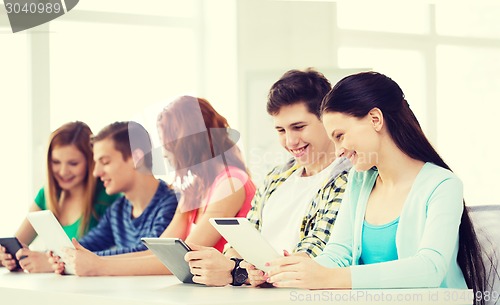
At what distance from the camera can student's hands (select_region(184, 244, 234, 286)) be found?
185 cm

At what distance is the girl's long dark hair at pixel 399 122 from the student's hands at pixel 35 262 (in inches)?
50.9

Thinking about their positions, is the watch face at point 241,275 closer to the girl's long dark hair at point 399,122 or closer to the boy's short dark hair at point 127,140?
the girl's long dark hair at point 399,122

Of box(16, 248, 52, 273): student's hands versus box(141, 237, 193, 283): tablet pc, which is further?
box(16, 248, 52, 273): student's hands

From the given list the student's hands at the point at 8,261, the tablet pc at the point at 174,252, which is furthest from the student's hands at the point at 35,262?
the tablet pc at the point at 174,252

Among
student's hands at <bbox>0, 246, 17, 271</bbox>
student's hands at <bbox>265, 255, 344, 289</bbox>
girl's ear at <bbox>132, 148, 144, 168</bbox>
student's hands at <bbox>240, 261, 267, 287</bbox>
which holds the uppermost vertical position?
girl's ear at <bbox>132, 148, 144, 168</bbox>

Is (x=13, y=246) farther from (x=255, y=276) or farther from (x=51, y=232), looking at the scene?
(x=255, y=276)

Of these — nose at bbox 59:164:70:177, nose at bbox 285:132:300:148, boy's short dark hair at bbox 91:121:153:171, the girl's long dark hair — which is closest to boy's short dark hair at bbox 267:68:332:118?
nose at bbox 285:132:300:148

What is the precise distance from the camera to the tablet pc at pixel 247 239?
1672 millimetres

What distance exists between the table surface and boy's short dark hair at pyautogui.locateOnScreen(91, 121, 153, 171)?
2.63 ft

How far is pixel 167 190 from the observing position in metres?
2.85

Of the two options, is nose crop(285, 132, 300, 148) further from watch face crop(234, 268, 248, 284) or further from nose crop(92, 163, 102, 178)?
nose crop(92, 163, 102, 178)

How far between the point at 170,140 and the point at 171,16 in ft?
9.45

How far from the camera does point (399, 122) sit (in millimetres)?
1801

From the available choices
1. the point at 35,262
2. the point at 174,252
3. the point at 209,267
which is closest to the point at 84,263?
the point at 35,262
